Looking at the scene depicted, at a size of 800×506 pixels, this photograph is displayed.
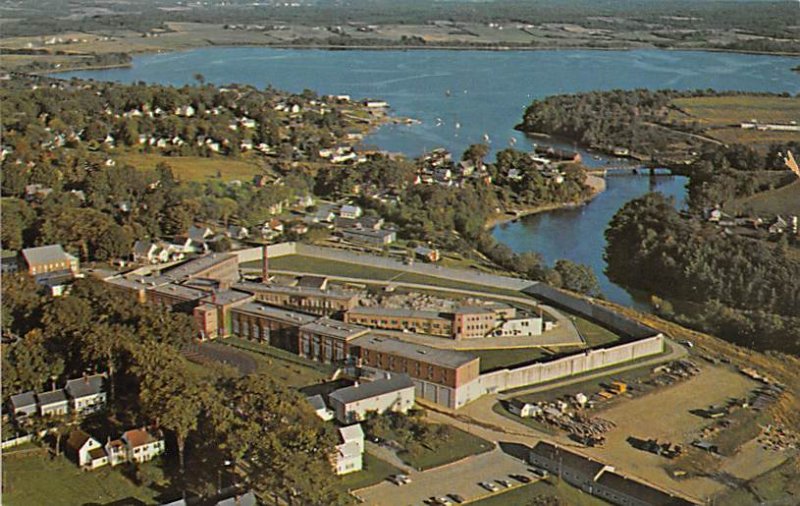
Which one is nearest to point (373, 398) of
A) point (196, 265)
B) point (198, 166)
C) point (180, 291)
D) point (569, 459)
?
point (569, 459)

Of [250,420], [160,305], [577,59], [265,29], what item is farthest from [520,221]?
[265,29]

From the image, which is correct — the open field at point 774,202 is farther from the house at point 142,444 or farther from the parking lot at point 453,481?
the house at point 142,444

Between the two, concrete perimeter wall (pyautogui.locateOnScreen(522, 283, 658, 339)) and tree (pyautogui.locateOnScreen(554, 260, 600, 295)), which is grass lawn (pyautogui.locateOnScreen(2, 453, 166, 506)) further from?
tree (pyautogui.locateOnScreen(554, 260, 600, 295))

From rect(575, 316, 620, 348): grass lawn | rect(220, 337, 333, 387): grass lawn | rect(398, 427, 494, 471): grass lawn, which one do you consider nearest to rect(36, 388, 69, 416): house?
rect(220, 337, 333, 387): grass lawn

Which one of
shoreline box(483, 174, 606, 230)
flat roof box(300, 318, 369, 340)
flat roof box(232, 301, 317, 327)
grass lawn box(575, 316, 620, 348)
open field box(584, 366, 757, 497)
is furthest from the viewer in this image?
shoreline box(483, 174, 606, 230)

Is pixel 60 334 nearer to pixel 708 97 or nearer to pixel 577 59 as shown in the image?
pixel 708 97

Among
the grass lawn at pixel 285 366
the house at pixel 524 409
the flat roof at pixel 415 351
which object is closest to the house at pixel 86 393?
the grass lawn at pixel 285 366
